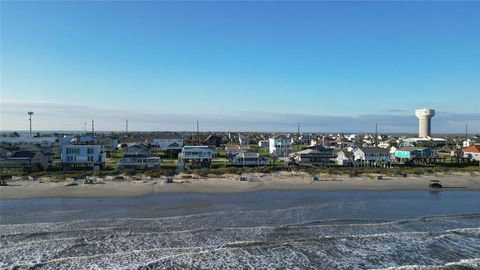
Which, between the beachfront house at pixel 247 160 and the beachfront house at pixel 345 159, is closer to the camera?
the beachfront house at pixel 247 160

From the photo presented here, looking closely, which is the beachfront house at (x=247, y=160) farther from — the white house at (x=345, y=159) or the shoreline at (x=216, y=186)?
the white house at (x=345, y=159)

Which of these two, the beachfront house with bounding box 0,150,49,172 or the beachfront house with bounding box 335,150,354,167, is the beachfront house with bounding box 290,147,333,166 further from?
the beachfront house with bounding box 0,150,49,172

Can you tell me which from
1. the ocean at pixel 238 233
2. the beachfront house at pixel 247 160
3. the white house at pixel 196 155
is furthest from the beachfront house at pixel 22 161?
the beachfront house at pixel 247 160

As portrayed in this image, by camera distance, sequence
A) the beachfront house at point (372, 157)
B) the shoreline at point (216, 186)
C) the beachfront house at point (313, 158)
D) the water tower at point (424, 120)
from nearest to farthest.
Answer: the shoreline at point (216, 186), the beachfront house at point (313, 158), the beachfront house at point (372, 157), the water tower at point (424, 120)

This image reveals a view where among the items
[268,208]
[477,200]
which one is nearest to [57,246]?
[268,208]

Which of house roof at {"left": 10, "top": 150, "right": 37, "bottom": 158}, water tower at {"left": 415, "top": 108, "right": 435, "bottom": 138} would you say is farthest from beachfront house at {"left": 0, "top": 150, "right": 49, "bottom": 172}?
water tower at {"left": 415, "top": 108, "right": 435, "bottom": 138}

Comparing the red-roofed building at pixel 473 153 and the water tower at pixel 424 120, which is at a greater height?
the water tower at pixel 424 120

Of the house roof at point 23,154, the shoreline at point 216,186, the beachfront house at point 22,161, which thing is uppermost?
the house roof at point 23,154
